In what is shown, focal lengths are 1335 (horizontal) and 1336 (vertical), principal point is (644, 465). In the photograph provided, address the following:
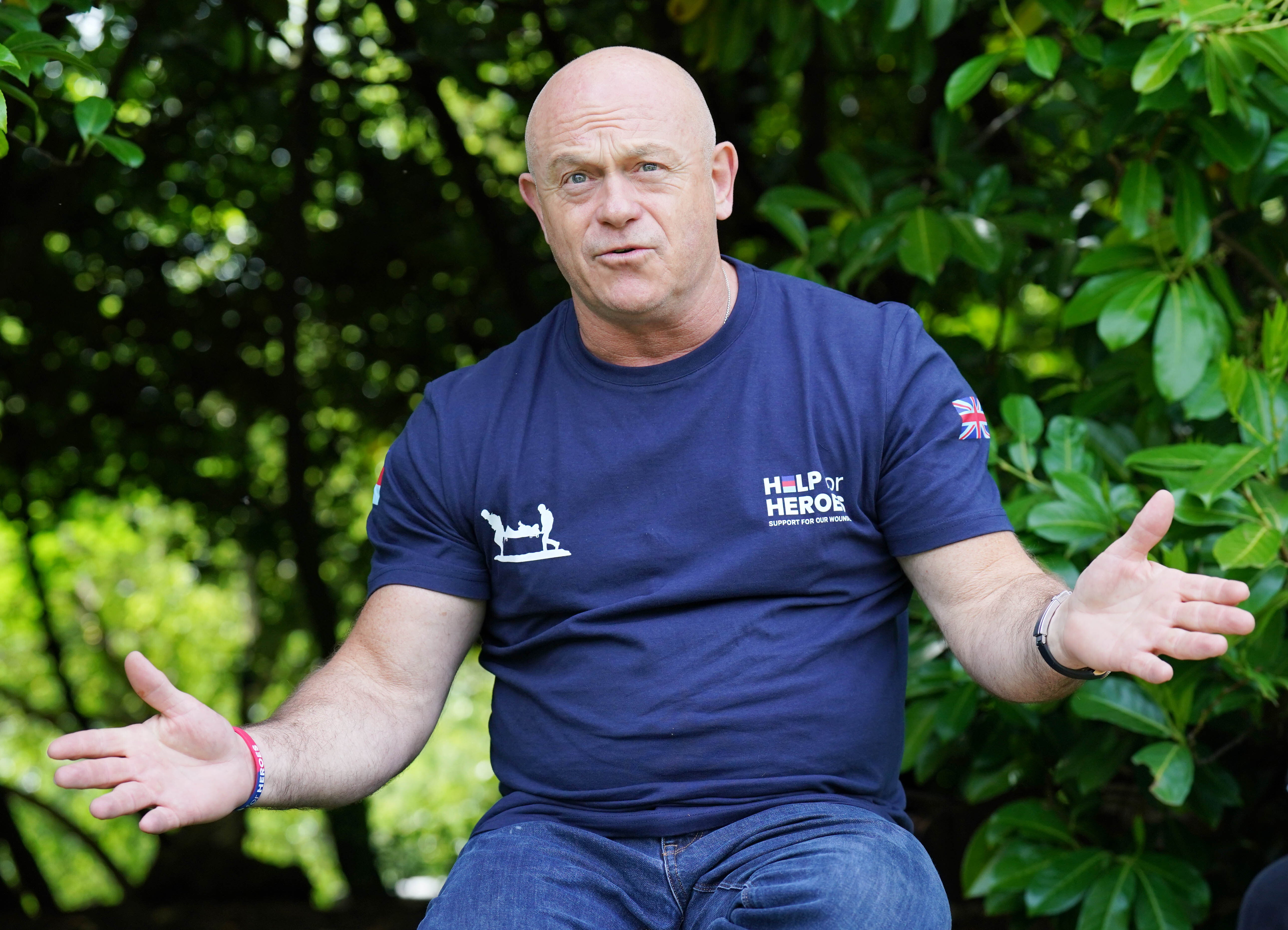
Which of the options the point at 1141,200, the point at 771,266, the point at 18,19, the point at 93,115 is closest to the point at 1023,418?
the point at 1141,200

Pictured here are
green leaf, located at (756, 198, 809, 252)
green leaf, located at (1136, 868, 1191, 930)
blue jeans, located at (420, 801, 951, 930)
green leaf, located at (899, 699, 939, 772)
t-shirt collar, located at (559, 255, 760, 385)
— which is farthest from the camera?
green leaf, located at (756, 198, 809, 252)

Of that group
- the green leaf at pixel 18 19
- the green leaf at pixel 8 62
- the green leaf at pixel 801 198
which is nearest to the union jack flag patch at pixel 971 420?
the green leaf at pixel 801 198

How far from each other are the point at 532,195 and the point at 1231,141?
1286mm

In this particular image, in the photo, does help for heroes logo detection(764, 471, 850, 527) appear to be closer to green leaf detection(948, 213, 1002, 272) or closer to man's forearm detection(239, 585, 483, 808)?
man's forearm detection(239, 585, 483, 808)

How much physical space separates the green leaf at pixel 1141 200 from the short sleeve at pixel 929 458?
78 cm

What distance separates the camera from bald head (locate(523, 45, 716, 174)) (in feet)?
6.56

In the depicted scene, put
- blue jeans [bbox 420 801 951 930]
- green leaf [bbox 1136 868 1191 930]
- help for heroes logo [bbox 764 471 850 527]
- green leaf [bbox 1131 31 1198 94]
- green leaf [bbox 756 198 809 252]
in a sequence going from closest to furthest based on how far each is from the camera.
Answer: blue jeans [bbox 420 801 951 930] → help for heroes logo [bbox 764 471 850 527] → green leaf [bbox 1131 31 1198 94] → green leaf [bbox 1136 868 1191 930] → green leaf [bbox 756 198 809 252]

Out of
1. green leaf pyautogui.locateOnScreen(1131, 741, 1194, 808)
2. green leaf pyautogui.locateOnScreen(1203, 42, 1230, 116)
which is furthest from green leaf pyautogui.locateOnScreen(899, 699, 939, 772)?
green leaf pyautogui.locateOnScreen(1203, 42, 1230, 116)

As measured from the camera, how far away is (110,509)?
595cm

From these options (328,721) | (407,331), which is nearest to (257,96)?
(407,331)

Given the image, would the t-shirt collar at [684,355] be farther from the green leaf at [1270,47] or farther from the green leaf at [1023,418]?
the green leaf at [1270,47]

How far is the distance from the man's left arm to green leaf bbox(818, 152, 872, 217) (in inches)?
50.7

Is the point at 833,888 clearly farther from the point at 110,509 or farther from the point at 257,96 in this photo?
the point at 110,509

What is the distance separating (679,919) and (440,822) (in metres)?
11.3
